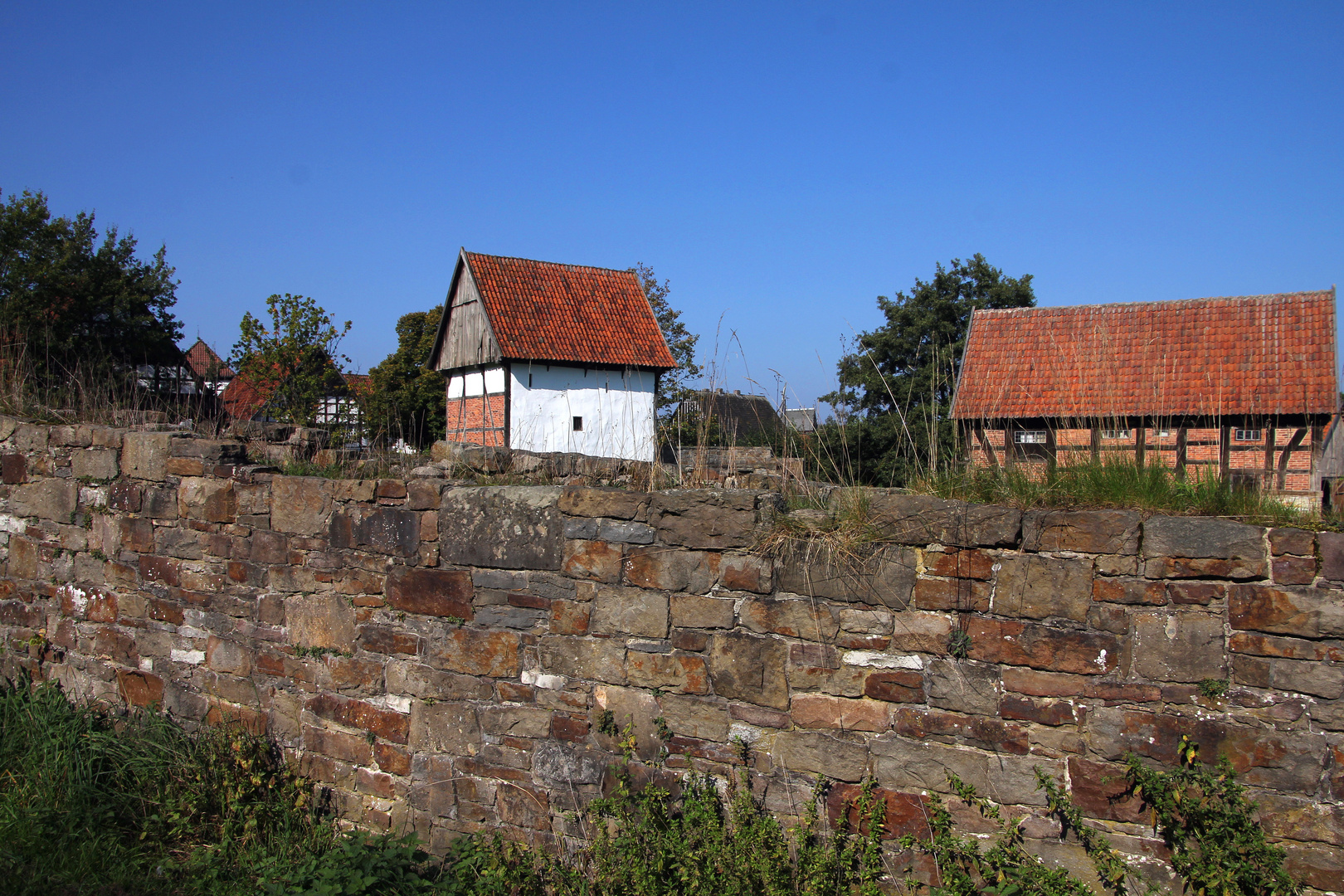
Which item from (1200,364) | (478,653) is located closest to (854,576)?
(478,653)

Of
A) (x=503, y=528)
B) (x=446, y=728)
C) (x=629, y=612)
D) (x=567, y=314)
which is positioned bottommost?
(x=446, y=728)

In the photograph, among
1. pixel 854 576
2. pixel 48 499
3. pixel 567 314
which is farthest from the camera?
pixel 567 314

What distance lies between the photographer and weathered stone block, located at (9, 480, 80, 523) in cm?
503

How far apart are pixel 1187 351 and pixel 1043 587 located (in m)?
14.2

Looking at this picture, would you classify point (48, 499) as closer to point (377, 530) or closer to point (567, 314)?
point (377, 530)

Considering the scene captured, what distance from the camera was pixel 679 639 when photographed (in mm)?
3336

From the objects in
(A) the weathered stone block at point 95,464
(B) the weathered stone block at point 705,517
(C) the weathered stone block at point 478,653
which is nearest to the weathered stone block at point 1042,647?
(B) the weathered stone block at point 705,517

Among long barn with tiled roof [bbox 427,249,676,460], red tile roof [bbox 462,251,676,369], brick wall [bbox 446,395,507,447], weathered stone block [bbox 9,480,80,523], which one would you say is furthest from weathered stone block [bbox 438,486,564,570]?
red tile roof [bbox 462,251,676,369]

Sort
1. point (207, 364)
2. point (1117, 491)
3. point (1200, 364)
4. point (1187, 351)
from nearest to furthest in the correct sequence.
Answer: point (1117, 491)
point (1200, 364)
point (1187, 351)
point (207, 364)

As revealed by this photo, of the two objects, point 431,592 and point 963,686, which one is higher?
point 431,592

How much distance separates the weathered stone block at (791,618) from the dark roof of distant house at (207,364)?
15.2 feet

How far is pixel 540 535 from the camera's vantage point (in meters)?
3.62

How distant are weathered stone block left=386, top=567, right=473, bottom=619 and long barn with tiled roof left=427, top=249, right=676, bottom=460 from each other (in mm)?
14750

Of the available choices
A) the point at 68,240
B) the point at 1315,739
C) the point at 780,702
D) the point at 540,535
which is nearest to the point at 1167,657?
the point at 1315,739
